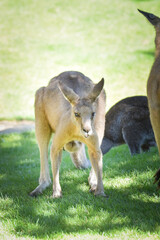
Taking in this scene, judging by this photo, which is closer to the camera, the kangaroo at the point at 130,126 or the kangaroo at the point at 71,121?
the kangaroo at the point at 71,121

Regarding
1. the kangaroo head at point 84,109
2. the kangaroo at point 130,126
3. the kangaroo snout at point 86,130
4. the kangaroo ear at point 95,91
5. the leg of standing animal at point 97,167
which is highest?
the kangaroo ear at point 95,91

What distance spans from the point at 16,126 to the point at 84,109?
5.33 metres

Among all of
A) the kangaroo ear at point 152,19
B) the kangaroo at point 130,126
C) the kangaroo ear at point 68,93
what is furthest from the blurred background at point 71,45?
the kangaroo ear at point 152,19

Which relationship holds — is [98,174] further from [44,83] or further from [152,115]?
[44,83]

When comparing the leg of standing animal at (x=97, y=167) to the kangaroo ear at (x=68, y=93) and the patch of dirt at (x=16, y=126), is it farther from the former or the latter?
the patch of dirt at (x=16, y=126)

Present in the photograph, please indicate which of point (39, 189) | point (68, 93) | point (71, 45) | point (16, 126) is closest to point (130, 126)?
point (39, 189)

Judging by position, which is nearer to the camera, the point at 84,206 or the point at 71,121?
the point at 84,206

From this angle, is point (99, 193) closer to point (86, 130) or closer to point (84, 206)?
point (84, 206)

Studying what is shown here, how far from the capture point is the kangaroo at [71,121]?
3281 mm

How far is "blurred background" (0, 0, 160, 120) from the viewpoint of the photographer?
1262 centimetres

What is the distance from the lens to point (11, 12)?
18.8m

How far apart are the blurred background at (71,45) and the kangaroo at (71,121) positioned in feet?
18.3

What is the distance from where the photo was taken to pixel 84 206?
123 inches

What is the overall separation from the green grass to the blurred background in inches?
216
